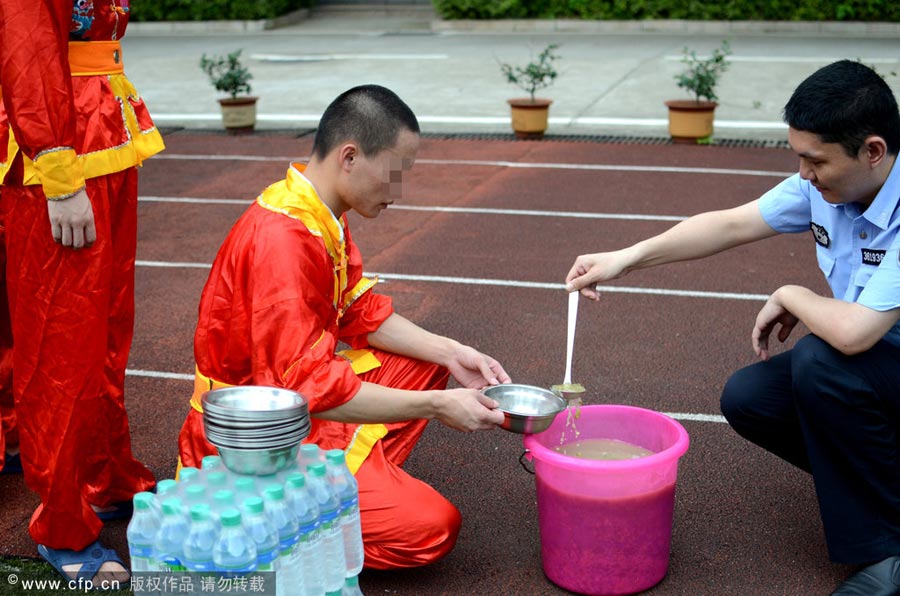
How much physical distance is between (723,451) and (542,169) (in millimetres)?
5762

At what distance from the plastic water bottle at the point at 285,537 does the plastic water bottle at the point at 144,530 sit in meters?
0.28

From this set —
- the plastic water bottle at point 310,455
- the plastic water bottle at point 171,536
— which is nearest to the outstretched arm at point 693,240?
the plastic water bottle at point 310,455

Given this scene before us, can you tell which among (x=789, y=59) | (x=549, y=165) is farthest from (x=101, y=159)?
(x=789, y=59)

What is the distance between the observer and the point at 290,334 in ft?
9.42

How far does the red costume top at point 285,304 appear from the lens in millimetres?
2867

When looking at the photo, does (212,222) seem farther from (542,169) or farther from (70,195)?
(70,195)

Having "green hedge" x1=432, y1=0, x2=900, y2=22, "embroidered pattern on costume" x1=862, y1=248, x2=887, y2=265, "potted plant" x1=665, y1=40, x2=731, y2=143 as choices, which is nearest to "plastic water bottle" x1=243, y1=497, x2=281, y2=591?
"embroidered pattern on costume" x1=862, y1=248, x2=887, y2=265

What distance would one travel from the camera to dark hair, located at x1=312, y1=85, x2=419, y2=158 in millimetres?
3043

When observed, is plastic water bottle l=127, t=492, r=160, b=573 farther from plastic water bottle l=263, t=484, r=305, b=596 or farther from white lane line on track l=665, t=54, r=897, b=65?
white lane line on track l=665, t=54, r=897, b=65

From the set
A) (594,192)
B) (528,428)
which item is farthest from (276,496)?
(594,192)

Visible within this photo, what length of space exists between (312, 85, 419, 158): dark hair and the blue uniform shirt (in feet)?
4.51

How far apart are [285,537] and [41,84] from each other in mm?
1439

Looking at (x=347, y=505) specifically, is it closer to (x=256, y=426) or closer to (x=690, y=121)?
(x=256, y=426)

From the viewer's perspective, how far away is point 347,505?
2785mm
